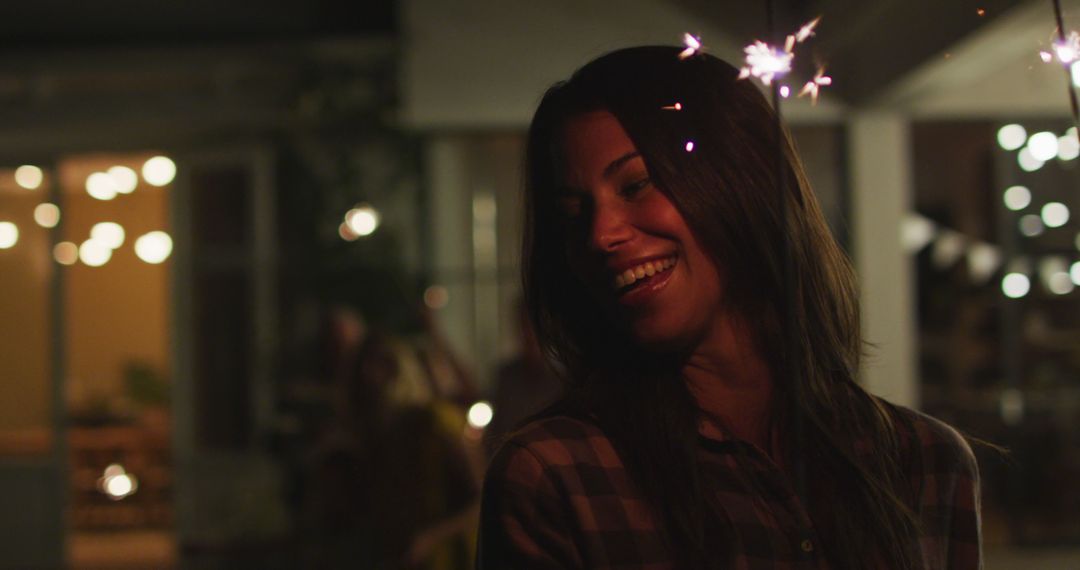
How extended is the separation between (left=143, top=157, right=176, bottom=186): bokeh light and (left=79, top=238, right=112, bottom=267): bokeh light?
1514 millimetres

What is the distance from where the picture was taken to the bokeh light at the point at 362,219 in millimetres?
7500

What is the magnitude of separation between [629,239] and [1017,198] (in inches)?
263

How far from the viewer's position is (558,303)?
1342 mm

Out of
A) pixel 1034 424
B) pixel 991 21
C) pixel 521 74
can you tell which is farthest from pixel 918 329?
pixel 991 21

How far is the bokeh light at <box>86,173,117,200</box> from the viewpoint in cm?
924

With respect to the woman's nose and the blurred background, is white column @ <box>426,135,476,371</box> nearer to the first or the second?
the blurred background

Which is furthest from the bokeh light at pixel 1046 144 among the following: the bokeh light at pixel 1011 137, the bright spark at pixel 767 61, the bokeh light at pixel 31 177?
the bokeh light at pixel 31 177

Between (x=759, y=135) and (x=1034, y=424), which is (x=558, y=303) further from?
(x=1034, y=424)

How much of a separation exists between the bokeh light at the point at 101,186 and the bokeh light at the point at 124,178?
0.14 feet

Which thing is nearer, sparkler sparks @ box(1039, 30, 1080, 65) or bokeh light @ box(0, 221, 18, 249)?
sparkler sparks @ box(1039, 30, 1080, 65)

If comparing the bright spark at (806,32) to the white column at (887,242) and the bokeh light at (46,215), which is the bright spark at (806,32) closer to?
the white column at (887,242)

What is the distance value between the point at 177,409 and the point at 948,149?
5.20 meters

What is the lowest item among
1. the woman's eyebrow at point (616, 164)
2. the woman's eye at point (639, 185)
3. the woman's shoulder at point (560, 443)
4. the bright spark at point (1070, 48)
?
the woman's shoulder at point (560, 443)

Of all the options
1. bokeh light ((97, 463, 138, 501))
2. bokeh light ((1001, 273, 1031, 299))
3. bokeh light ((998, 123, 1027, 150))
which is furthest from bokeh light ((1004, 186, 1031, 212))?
bokeh light ((97, 463, 138, 501))
